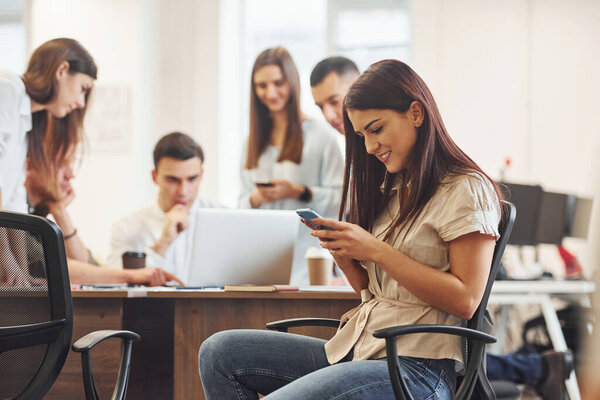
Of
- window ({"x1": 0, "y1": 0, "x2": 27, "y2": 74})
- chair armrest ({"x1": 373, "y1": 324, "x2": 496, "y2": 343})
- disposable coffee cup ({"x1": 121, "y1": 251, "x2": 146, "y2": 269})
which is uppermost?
window ({"x1": 0, "y1": 0, "x2": 27, "y2": 74})

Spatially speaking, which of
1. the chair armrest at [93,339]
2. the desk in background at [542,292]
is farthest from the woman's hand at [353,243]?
the desk in background at [542,292]

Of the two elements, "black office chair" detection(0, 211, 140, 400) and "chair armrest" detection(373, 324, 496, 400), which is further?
"black office chair" detection(0, 211, 140, 400)

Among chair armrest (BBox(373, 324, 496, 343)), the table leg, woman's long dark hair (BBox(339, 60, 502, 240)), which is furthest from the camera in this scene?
the table leg

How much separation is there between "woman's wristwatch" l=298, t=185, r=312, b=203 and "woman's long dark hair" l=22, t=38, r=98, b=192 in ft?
3.24

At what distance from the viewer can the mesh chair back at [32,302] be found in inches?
60.4

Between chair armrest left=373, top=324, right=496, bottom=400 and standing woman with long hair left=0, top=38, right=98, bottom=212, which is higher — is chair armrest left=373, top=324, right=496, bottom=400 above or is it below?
below

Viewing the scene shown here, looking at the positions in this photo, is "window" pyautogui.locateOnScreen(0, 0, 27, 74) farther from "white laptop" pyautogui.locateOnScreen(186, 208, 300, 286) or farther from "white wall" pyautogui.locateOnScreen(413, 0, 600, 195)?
"white laptop" pyautogui.locateOnScreen(186, 208, 300, 286)

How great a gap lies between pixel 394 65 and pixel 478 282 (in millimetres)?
537

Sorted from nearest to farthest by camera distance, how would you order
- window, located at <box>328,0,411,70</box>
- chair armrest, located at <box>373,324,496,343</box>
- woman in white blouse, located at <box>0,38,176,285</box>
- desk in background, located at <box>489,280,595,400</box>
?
1. chair armrest, located at <box>373,324,496,343</box>
2. woman in white blouse, located at <box>0,38,176,285</box>
3. desk in background, located at <box>489,280,595,400</box>
4. window, located at <box>328,0,411,70</box>

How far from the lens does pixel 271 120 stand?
3.31 metres

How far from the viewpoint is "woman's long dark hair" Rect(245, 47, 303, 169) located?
10.6 feet

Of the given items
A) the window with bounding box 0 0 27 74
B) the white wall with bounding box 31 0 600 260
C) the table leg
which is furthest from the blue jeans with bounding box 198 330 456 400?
the window with bounding box 0 0 27 74

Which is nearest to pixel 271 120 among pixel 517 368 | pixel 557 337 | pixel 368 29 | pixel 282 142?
pixel 282 142

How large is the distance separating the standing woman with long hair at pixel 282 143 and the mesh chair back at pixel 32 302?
1.60 m
